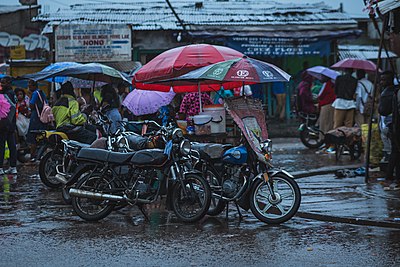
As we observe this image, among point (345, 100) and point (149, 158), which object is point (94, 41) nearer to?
point (345, 100)

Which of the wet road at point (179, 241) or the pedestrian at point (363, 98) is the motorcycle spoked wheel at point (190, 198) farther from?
the pedestrian at point (363, 98)

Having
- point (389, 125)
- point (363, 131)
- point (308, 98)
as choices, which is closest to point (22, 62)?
point (308, 98)

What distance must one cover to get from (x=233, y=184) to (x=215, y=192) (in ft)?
1.06

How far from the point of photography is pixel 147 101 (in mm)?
13648

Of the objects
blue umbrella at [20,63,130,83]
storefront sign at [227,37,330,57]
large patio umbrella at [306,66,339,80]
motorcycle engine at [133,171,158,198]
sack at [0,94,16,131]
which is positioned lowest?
motorcycle engine at [133,171,158,198]

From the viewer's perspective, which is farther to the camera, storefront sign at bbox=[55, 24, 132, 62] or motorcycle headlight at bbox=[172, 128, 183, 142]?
storefront sign at bbox=[55, 24, 132, 62]

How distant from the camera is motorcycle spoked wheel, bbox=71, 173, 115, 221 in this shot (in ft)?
31.7

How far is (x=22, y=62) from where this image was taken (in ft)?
74.4

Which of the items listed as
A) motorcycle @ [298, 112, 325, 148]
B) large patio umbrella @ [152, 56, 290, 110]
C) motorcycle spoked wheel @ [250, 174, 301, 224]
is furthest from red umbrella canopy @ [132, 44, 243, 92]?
motorcycle @ [298, 112, 325, 148]

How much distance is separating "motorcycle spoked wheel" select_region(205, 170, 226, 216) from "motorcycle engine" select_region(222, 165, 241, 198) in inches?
5.1

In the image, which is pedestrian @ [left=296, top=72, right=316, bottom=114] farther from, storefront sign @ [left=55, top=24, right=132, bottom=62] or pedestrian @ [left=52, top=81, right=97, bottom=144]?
pedestrian @ [left=52, top=81, right=97, bottom=144]

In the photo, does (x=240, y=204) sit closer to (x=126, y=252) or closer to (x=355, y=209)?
(x=355, y=209)

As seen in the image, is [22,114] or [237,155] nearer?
[237,155]

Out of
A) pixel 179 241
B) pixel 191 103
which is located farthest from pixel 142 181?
pixel 191 103
